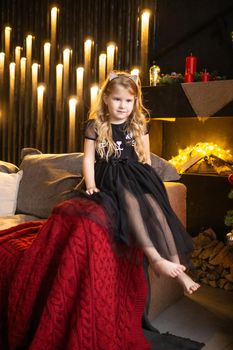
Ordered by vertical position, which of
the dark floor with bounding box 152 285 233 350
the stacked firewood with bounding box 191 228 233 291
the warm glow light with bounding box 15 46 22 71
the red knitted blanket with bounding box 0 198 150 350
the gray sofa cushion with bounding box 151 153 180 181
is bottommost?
the dark floor with bounding box 152 285 233 350

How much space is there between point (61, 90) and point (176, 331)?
2.48 metres

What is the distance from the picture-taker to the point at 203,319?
2205 millimetres

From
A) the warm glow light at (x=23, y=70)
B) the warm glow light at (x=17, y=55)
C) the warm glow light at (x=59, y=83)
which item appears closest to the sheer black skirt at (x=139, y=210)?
the warm glow light at (x=59, y=83)

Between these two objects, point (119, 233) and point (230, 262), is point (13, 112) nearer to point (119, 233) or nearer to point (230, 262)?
point (230, 262)

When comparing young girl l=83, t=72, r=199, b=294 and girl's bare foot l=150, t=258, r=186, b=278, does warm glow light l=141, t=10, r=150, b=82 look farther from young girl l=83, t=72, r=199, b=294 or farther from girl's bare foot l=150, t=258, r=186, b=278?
girl's bare foot l=150, t=258, r=186, b=278

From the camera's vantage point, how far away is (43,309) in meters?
1.53

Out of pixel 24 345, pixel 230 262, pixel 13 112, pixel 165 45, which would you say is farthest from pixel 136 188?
pixel 13 112

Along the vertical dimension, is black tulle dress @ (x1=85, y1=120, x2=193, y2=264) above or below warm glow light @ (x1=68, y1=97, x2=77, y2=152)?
below

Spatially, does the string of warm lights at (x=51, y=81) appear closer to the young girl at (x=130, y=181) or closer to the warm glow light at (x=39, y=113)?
the warm glow light at (x=39, y=113)

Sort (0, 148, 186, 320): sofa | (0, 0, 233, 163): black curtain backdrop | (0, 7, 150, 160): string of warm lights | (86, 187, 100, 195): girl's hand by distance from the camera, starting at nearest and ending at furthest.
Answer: (86, 187, 100, 195): girl's hand
(0, 148, 186, 320): sofa
(0, 0, 233, 163): black curtain backdrop
(0, 7, 150, 160): string of warm lights

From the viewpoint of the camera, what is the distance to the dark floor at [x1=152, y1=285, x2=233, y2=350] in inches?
78.2

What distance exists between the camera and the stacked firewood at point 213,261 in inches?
107

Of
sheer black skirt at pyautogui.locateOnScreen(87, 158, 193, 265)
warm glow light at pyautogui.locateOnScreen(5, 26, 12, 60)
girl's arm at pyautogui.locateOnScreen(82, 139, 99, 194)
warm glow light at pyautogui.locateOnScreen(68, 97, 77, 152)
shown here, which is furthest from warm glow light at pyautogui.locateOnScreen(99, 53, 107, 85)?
sheer black skirt at pyautogui.locateOnScreen(87, 158, 193, 265)

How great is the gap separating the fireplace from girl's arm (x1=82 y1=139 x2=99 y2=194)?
1172mm
